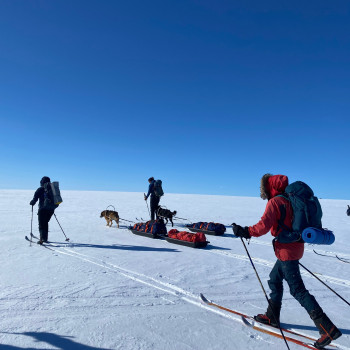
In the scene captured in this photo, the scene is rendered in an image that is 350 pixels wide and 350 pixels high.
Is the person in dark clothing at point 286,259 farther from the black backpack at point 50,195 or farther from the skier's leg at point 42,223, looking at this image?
the skier's leg at point 42,223

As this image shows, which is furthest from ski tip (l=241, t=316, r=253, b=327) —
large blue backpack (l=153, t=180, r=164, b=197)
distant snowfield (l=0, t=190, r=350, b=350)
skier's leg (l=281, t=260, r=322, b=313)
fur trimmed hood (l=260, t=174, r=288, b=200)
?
large blue backpack (l=153, t=180, r=164, b=197)

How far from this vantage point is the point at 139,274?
Answer: 5.09 meters

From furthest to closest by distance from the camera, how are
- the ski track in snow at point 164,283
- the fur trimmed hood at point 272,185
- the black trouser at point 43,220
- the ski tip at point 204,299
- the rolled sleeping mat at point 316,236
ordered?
the black trouser at point 43,220, the ski tip at point 204,299, the ski track in snow at point 164,283, the fur trimmed hood at point 272,185, the rolled sleeping mat at point 316,236

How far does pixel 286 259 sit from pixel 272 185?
844 mm

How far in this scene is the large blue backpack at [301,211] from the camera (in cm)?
270

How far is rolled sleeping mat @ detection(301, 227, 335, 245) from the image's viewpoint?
2562 mm

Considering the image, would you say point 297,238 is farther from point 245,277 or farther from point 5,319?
point 5,319

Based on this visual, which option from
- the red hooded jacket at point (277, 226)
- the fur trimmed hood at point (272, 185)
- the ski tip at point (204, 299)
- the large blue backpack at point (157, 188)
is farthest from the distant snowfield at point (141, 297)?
the large blue backpack at point (157, 188)

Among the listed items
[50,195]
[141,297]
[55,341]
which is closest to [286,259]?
[141,297]

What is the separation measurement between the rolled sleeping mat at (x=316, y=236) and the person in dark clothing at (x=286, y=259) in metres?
0.27

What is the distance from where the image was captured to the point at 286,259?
292 cm

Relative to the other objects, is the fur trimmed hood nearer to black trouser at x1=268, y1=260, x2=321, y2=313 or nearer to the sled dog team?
the sled dog team

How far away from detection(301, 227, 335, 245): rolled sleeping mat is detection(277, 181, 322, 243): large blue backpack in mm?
89

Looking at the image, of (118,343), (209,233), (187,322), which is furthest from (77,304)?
(209,233)
